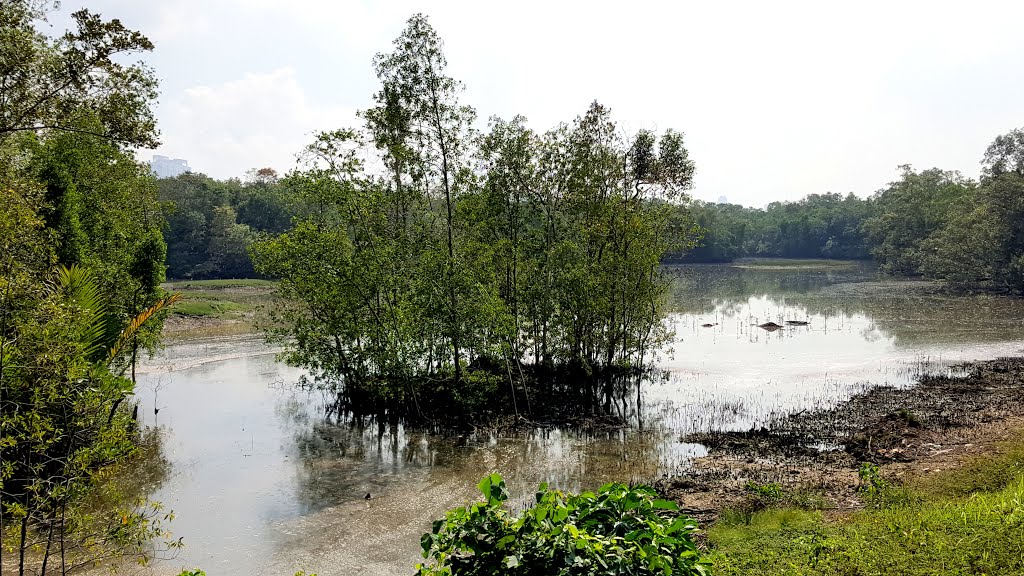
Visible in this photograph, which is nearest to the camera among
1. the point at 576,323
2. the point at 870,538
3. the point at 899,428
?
the point at 870,538

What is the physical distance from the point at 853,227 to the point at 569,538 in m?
124

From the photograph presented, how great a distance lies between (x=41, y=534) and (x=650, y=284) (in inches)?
803

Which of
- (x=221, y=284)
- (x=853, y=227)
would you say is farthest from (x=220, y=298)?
(x=853, y=227)

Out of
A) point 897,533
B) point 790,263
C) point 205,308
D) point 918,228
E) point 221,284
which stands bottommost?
point 897,533

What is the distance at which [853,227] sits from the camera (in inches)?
4382

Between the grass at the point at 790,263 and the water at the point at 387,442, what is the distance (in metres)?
63.5

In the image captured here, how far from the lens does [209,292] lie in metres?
57.7

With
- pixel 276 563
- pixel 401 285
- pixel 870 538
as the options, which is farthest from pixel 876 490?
pixel 401 285

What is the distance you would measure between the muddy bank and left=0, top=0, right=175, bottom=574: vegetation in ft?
33.3

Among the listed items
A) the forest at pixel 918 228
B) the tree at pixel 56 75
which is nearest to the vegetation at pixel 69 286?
the tree at pixel 56 75

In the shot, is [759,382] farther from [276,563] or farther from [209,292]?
[209,292]

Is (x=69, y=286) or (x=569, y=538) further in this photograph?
(x=69, y=286)

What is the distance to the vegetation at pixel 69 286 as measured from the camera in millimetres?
7523

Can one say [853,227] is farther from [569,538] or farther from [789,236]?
[569,538]
